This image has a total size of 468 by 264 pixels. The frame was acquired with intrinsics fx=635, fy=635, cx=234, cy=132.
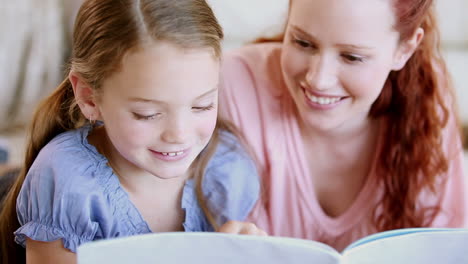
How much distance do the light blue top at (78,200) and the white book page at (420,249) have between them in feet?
1.18

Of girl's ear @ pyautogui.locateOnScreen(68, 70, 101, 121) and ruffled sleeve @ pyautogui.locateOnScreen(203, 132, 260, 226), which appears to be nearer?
girl's ear @ pyautogui.locateOnScreen(68, 70, 101, 121)

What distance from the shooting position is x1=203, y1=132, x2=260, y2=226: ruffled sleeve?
1.15m

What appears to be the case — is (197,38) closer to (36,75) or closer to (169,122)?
(169,122)

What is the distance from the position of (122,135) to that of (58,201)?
139 mm

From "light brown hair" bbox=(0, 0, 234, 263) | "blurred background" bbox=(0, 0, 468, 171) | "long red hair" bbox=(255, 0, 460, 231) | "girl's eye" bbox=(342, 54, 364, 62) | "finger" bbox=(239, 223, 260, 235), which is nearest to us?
"light brown hair" bbox=(0, 0, 234, 263)

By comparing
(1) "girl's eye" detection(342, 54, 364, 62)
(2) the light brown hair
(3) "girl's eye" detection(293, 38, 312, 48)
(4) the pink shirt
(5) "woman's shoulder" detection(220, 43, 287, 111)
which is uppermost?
(2) the light brown hair

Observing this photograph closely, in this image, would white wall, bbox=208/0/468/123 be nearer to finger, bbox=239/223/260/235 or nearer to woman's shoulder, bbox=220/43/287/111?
woman's shoulder, bbox=220/43/287/111

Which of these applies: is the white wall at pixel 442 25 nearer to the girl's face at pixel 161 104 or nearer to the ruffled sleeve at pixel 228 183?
the ruffled sleeve at pixel 228 183

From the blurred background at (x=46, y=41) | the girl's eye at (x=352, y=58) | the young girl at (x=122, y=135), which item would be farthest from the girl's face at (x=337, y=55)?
the blurred background at (x=46, y=41)

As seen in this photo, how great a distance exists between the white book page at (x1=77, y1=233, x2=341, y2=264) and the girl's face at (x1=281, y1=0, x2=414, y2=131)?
1.41 feet

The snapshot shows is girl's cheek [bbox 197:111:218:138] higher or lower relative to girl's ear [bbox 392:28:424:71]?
lower

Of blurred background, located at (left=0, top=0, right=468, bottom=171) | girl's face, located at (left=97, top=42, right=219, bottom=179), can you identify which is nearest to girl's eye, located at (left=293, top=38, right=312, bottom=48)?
girl's face, located at (left=97, top=42, right=219, bottom=179)

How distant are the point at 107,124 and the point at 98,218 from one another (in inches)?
6.3

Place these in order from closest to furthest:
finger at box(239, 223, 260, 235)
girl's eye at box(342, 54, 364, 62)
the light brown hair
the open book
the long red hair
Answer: the open book, the light brown hair, finger at box(239, 223, 260, 235), girl's eye at box(342, 54, 364, 62), the long red hair
